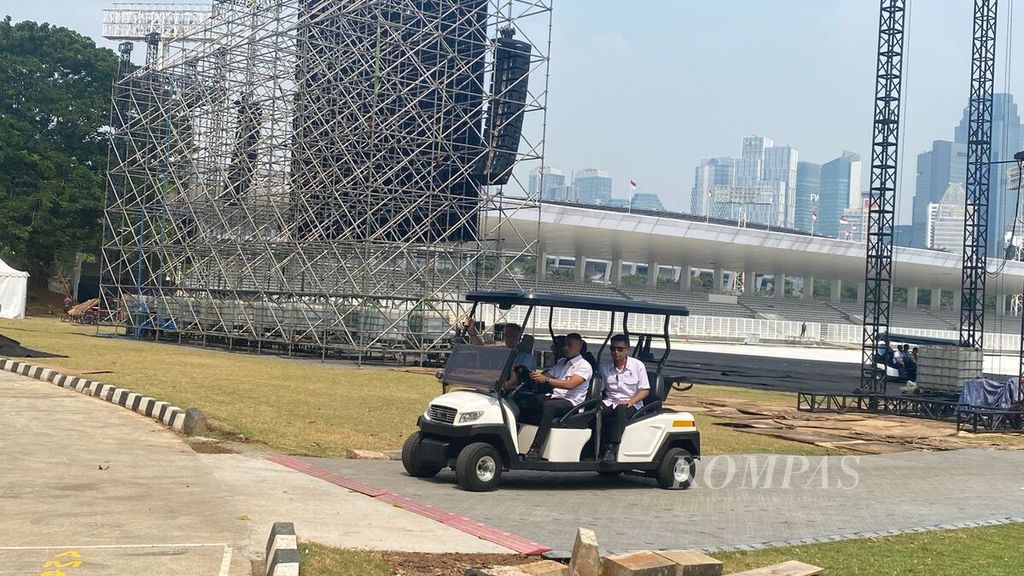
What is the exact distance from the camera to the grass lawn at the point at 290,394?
1495 cm

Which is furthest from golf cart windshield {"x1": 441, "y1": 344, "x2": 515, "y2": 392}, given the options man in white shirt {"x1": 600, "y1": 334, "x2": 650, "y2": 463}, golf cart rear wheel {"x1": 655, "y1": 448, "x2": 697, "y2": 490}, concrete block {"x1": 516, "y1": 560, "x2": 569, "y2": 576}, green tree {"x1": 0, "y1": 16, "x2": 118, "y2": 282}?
green tree {"x1": 0, "y1": 16, "x2": 118, "y2": 282}

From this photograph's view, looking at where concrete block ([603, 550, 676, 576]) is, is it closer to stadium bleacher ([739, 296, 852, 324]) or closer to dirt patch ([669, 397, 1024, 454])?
dirt patch ([669, 397, 1024, 454])

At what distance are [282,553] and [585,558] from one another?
1.82 m

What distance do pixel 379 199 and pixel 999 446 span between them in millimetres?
20311

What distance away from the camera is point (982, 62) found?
1158 inches

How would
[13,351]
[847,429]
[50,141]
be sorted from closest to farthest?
[847,429] → [13,351] → [50,141]

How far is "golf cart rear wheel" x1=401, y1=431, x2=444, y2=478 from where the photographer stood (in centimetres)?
1150

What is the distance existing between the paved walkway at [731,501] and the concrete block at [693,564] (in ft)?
3.75

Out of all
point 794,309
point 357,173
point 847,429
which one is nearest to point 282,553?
point 847,429

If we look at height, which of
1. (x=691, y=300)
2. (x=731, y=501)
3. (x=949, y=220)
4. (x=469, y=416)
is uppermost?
(x=949, y=220)

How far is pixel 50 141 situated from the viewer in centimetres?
5944

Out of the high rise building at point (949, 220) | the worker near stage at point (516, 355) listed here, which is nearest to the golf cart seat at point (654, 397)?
the worker near stage at point (516, 355)

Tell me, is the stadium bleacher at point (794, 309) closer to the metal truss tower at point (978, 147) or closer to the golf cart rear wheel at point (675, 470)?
the metal truss tower at point (978, 147)

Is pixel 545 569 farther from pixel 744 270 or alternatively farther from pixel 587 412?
pixel 744 270
